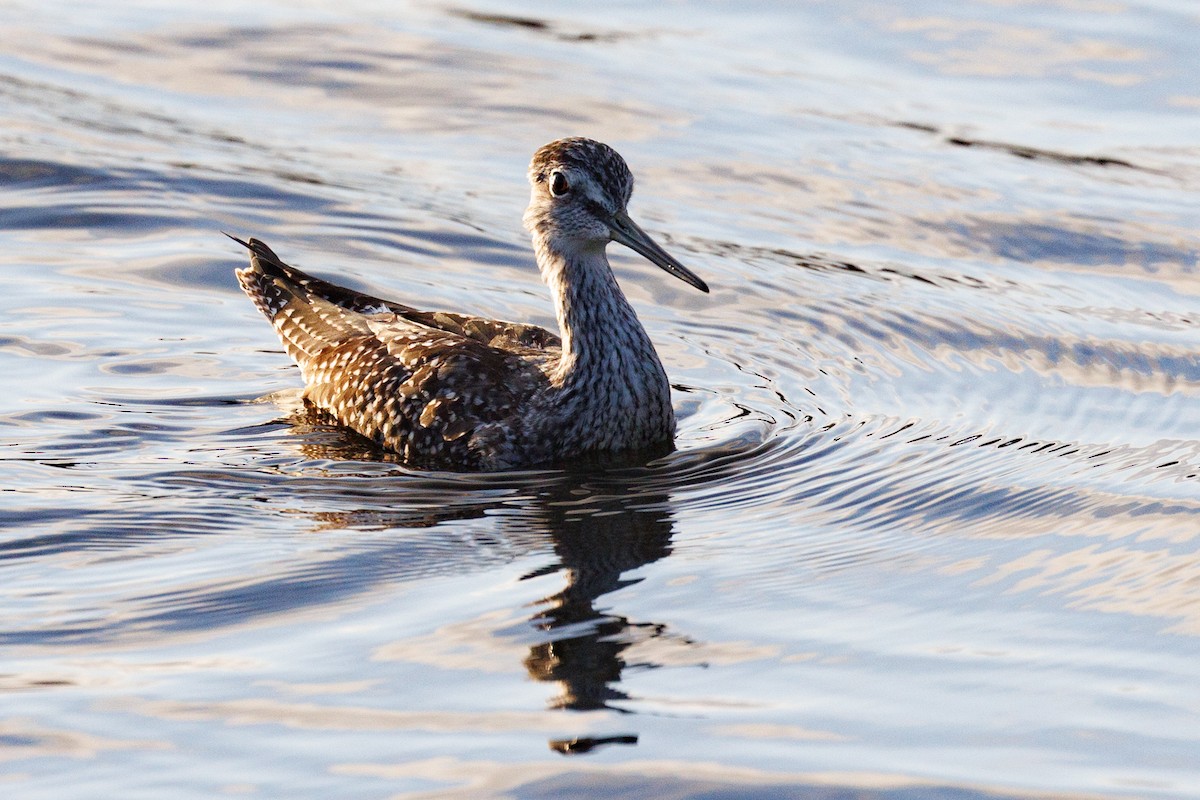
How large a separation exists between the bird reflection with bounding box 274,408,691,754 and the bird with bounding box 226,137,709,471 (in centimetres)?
20

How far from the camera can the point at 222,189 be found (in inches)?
536

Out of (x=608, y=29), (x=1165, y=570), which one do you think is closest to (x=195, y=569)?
(x=1165, y=570)

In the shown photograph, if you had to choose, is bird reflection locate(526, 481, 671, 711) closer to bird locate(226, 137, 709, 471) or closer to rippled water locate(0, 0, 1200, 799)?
A: rippled water locate(0, 0, 1200, 799)

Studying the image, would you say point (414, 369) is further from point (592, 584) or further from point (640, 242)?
point (592, 584)

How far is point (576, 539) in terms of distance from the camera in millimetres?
8227

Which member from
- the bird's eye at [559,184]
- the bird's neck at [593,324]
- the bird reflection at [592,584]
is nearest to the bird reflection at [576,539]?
the bird reflection at [592,584]

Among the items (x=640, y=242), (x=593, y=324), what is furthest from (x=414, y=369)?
(x=640, y=242)

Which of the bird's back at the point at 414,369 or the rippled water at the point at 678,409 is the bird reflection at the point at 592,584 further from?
the bird's back at the point at 414,369

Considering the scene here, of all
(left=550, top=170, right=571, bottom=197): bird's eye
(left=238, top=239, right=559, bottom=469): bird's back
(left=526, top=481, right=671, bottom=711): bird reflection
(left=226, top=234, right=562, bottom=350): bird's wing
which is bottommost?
(left=526, top=481, right=671, bottom=711): bird reflection

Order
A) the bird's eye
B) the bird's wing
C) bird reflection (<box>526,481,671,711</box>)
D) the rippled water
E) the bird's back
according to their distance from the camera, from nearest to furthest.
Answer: the rippled water
bird reflection (<box>526,481,671,711</box>)
the bird's back
the bird's eye
the bird's wing

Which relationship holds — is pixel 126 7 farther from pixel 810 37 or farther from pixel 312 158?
pixel 810 37

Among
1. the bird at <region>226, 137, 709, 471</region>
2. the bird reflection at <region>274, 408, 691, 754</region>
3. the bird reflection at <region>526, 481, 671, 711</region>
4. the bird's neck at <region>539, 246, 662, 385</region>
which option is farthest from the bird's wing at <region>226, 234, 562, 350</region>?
the bird reflection at <region>526, 481, 671, 711</region>

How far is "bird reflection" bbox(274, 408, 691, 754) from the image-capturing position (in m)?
6.71

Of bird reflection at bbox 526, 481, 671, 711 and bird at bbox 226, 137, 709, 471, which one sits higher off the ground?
bird at bbox 226, 137, 709, 471
